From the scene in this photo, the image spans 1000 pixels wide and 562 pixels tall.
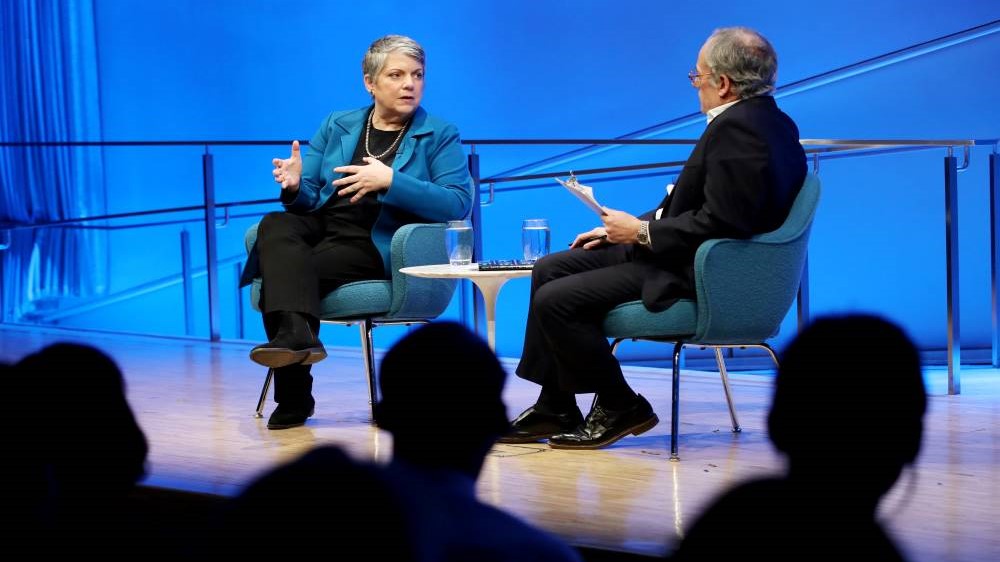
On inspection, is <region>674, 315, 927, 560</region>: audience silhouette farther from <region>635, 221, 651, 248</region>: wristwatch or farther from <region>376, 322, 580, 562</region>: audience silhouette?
<region>635, 221, 651, 248</region>: wristwatch

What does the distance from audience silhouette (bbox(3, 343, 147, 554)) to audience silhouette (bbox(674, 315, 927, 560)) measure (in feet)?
2.29

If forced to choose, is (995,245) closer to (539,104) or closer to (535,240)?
(535,240)

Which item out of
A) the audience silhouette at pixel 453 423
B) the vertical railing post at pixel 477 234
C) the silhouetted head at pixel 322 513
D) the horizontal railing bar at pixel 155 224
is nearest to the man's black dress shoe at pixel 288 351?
the vertical railing post at pixel 477 234

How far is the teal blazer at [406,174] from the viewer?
3.24 metres

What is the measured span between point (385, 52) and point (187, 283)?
2830mm

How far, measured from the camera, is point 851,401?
42.9 inches

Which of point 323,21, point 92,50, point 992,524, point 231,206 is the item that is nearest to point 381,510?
point 992,524

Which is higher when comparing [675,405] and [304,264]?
[304,264]

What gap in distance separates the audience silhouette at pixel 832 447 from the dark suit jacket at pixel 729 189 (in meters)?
1.44

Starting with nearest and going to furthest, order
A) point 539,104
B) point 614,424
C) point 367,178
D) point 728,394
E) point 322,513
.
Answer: point 322,513, point 614,424, point 728,394, point 367,178, point 539,104

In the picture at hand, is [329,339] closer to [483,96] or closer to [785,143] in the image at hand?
[483,96]

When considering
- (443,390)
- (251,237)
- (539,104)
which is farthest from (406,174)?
(539,104)

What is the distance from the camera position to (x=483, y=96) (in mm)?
6637

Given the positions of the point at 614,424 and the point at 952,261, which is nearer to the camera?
the point at 614,424
